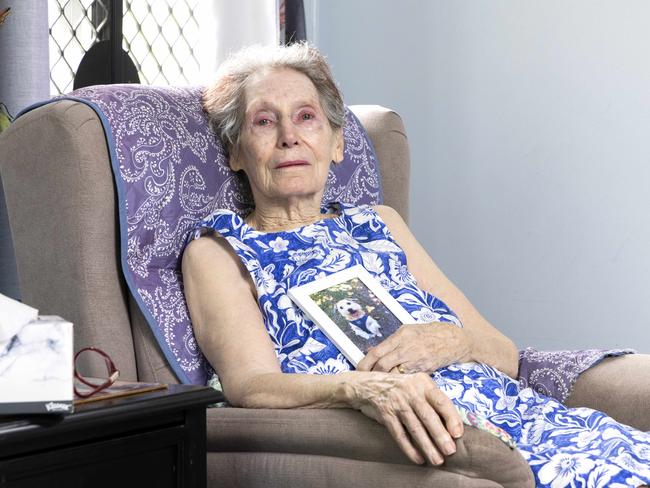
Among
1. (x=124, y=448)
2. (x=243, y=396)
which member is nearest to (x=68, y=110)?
(x=243, y=396)

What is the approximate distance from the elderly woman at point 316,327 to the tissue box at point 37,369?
0.44 meters

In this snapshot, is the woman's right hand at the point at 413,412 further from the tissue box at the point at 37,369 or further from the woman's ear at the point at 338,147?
the woman's ear at the point at 338,147

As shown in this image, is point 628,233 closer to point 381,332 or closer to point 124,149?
point 381,332

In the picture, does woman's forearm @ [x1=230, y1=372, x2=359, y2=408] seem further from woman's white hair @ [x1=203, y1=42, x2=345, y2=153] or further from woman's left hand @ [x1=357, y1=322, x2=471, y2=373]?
woman's white hair @ [x1=203, y1=42, x2=345, y2=153]

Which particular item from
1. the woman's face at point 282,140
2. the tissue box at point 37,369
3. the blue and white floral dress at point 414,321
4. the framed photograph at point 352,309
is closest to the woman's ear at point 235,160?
the woman's face at point 282,140

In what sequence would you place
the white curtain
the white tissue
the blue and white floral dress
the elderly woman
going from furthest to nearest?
1. the white curtain
2. the blue and white floral dress
3. the elderly woman
4. the white tissue

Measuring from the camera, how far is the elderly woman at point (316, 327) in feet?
4.65

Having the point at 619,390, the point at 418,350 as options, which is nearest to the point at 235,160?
the point at 418,350

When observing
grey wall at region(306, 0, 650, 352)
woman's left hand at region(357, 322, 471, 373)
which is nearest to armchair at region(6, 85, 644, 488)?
woman's left hand at region(357, 322, 471, 373)

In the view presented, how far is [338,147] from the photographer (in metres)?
2.07

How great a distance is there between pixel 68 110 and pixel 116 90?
15 cm

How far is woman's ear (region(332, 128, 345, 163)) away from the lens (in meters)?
2.06

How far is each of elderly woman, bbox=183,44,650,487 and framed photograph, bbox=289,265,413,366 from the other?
0.02 meters

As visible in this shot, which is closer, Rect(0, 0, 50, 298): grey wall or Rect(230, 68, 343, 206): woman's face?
Rect(230, 68, 343, 206): woman's face
